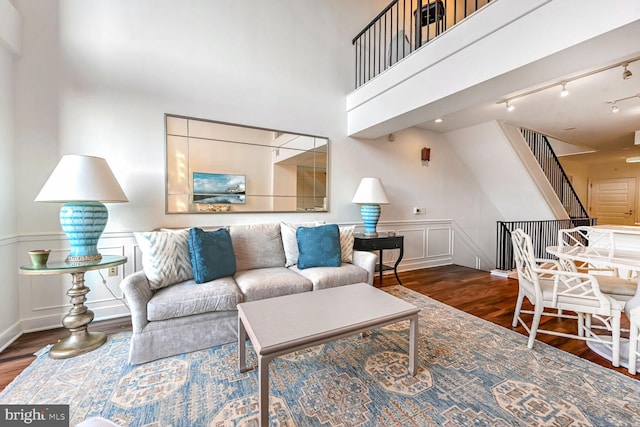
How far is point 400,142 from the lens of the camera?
425 centimetres

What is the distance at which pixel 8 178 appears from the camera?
205 centimetres

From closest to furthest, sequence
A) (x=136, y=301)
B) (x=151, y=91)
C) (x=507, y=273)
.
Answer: (x=136, y=301) < (x=151, y=91) < (x=507, y=273)

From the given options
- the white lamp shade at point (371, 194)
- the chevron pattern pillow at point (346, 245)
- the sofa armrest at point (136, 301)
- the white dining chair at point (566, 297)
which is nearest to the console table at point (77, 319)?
the sofa armrest at point (136, 301)

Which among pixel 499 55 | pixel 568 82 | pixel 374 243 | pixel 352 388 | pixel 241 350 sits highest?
pixel 568 82

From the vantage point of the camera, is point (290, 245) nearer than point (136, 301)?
No

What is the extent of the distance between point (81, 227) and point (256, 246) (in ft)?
4.54

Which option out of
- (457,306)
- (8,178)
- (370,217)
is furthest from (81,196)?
(457,306)

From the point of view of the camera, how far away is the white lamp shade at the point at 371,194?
3379mm

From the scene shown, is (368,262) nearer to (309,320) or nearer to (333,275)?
(333,275)

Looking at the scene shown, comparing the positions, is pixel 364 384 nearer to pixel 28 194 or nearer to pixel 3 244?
pixel 3 244

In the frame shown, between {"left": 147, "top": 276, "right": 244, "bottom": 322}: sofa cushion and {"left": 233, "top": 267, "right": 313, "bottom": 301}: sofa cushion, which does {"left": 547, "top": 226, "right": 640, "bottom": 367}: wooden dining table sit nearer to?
{"left": 233, "top": 267, "right": 313, "bottom": 301}: sofa cushion

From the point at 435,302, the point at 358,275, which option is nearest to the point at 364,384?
the point at 358,275

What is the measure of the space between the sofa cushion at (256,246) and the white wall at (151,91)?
1.37ft

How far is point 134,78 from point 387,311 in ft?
10.4
